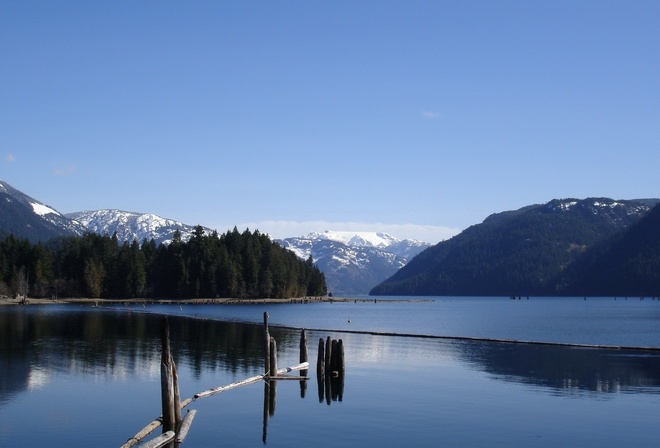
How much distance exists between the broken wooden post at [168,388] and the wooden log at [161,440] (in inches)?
94.1

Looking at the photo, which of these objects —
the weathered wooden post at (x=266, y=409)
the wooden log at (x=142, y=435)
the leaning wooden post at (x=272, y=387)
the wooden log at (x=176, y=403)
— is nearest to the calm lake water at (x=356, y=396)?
Result: the weathered wooden post at (x=266, y=409)

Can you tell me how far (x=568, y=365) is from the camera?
5931 cm

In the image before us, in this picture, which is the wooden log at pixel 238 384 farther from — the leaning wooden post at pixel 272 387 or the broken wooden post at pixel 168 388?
the broken wooden post at pixel 168 388

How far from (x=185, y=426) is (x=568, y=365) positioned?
37.2 m

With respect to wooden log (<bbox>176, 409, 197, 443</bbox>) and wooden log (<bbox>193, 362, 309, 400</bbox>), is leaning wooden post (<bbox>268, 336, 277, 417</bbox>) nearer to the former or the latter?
wooden log (<bbox>193, 362, 309, 400</bbox>)

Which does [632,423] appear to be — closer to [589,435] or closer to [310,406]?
[589,435]

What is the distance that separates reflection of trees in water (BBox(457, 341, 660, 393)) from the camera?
4931cm

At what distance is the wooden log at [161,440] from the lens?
28062 mm

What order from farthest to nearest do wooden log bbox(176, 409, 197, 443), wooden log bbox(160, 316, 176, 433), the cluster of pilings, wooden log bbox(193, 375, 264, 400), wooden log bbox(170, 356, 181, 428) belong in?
the cluster of pilings
wooden log bbox(193, 375, 264, 400)
wooden log bbox(170, 356, 181, 428)
wooden log bbox(160, 316, 176, 433)
wooden log bbox(176, 409, 197, 443)

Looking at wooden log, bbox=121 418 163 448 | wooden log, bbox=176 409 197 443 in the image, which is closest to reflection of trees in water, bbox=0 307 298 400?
wooden log, bbox=176 409 197 443

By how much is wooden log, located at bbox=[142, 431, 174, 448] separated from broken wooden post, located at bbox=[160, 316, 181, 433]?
2389 millimetres

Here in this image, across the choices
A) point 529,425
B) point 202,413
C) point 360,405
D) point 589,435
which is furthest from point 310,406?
point 589,435

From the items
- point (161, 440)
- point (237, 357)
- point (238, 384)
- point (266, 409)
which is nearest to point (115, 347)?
point (237, 357)

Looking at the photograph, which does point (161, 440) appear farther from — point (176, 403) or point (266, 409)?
point (266, 409)
